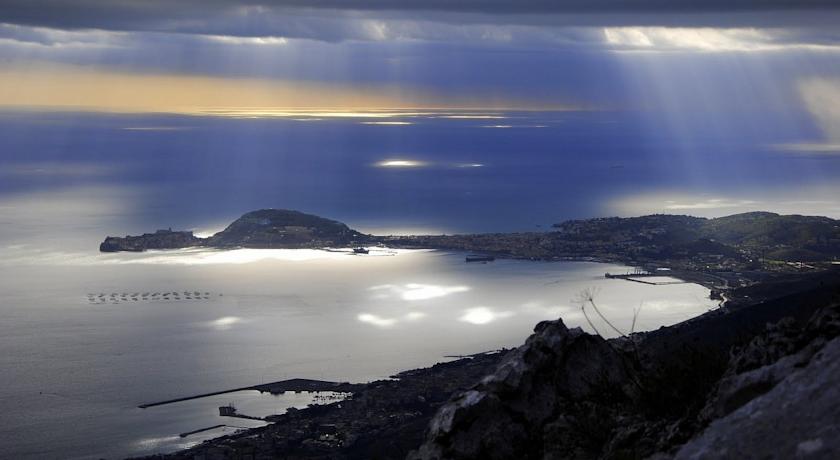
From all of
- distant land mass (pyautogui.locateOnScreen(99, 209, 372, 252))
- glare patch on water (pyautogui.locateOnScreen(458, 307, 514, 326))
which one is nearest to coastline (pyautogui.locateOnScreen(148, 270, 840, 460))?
glare patch on water (pyautogui.locateOnScreen(458, 307, 514, 326))

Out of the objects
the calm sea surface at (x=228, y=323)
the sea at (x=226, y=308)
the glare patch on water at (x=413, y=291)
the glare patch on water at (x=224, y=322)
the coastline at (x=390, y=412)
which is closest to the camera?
the coastline at (x=390, y=412)

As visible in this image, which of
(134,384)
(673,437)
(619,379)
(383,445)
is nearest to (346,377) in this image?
(134,384)

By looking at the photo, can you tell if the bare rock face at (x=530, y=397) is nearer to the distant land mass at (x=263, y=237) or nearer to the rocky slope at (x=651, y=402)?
the rocky slope at (x=651, y=402)

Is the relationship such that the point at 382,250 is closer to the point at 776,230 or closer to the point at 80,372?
the point at 776,230

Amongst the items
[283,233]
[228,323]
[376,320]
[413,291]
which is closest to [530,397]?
[376,320]

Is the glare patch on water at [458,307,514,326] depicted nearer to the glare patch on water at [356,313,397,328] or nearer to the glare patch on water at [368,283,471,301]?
the glare patch on water at [356,313,397,328]

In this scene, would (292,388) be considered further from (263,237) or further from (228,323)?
(263,237)

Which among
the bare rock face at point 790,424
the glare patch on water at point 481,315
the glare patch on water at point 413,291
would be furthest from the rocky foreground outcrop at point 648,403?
the glare patch on water at point 413,291
